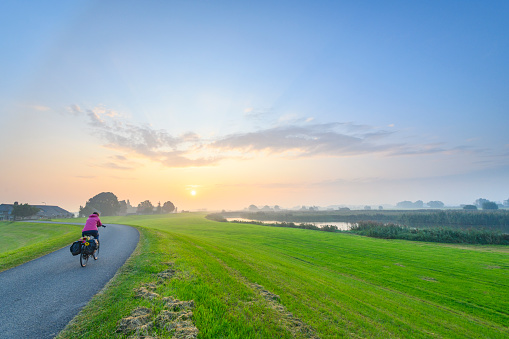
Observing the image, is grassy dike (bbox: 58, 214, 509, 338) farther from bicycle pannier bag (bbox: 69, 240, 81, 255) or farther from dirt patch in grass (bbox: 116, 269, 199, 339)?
bicycle pannier bag (bbox: 69, 240, 81, 255)

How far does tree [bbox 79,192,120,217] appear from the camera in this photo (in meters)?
Result: 122

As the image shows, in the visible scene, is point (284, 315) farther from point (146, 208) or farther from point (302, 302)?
point (146, 208)

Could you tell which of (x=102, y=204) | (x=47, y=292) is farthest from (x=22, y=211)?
(x=47, y=292)

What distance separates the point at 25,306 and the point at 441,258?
32.2 meters

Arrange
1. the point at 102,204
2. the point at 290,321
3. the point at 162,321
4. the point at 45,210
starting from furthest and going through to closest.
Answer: the point at 102,204
the point at 45,210
the point at 290,321
the point at 162,321

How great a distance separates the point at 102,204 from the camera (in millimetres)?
128750

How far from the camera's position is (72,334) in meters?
4.97

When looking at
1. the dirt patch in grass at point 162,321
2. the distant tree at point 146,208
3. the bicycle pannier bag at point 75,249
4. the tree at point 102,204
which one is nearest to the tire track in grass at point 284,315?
the dirt patch in grass at point 162,321

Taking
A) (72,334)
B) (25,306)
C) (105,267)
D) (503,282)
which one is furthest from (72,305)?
(503,282)

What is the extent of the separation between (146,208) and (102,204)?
5467 cm

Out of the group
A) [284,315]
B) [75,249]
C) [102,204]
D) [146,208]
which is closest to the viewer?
[284,315]

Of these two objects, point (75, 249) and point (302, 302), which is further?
point (75, 249)

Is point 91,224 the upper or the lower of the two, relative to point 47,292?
upper

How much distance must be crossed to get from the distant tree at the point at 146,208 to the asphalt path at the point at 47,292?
188 meters
